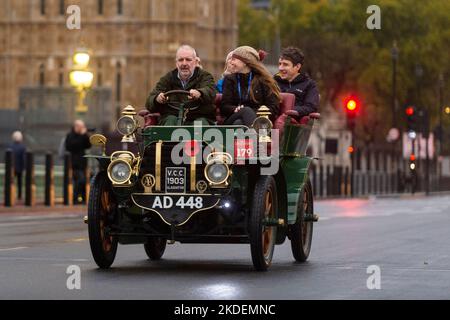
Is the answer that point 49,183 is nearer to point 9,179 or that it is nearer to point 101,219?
point 9,179

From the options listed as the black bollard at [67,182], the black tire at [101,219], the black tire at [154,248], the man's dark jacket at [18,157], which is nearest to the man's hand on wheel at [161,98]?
the black tire at [101,219]

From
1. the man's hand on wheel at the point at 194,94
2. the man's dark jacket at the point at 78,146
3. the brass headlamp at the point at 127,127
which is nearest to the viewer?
the brass headlamp at the point at 127,127

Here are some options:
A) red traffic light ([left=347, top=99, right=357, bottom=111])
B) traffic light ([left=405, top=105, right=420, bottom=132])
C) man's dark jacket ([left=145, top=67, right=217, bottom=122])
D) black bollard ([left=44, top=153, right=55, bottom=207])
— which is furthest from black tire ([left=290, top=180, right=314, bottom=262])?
traffic light ([left=405, top=105, right=420, bottom=132])

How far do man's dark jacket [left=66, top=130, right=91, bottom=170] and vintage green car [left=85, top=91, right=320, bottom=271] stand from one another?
21171 mm

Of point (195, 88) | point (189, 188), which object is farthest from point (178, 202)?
point (195, 88)

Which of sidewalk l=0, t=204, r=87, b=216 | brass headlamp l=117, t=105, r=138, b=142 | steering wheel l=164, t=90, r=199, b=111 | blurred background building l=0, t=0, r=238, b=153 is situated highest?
blurred background building l=0, t=0, r=238, b=153

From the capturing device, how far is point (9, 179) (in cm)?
3431

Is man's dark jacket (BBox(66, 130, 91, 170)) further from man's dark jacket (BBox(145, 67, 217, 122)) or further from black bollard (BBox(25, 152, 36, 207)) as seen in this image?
man's dark jacket (BBox(145, 67, 217, 122))

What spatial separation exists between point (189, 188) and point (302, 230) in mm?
2180

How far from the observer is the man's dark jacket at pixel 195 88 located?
51.8ft

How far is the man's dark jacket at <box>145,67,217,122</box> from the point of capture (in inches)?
621

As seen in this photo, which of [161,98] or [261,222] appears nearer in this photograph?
[261,222]

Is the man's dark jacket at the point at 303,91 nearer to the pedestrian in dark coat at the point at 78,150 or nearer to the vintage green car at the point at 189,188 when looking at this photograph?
the vintage green car at the point at 189,188

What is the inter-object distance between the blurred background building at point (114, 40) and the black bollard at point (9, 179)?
3262 inches
